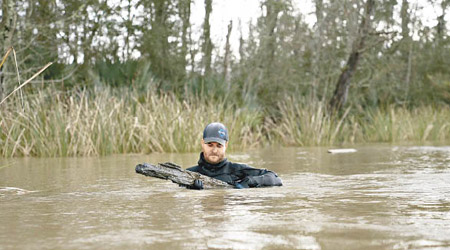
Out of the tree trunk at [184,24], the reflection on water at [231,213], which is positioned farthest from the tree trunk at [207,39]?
the reflection on water at [231,213]

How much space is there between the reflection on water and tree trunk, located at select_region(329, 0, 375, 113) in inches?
528

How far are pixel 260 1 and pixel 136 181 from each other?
17714 millimetres

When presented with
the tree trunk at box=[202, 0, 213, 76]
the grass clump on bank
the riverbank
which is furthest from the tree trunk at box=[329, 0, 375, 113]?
the grass clump on bank

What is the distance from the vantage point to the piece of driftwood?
520 centimetres

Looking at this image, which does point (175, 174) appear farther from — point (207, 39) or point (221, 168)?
point (207, 39)

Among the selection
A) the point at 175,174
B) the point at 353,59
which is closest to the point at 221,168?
the point at 175,174

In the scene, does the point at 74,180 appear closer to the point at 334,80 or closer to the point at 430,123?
the point at 430,123

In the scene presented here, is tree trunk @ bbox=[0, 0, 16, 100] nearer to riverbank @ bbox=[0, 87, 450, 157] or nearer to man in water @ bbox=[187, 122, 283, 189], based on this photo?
riverbank @ bbox=[0, 87, 450, 157]

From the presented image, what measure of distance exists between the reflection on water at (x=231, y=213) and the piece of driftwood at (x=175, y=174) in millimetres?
118

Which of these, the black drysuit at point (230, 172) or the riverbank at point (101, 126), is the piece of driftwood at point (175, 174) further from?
the riverbank at point (101, 126)

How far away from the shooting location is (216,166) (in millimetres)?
5930

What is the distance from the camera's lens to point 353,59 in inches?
821

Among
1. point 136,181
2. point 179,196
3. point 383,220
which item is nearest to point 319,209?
point 383,220

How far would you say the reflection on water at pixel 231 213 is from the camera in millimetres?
2904
